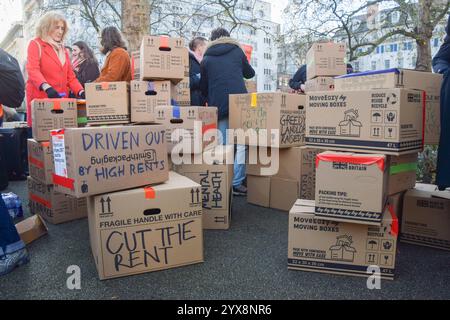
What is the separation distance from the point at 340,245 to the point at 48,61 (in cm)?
265

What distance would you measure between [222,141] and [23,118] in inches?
213

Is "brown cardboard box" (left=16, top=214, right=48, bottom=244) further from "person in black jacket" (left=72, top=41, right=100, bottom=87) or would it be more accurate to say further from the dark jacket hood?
"person in black jacket" (left=72, top=41, right=100, bottom=87)

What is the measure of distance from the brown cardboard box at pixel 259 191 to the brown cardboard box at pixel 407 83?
49.1 inches

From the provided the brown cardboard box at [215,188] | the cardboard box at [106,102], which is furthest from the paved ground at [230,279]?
the cardboard box at [106,102]

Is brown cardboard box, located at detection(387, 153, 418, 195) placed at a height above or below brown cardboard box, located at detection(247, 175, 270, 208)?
above

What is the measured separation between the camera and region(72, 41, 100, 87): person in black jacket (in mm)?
4094

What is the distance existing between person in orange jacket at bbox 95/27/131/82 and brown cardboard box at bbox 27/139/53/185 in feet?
2.52

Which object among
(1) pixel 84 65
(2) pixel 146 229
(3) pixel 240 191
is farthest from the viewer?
(1) pixel 84 65

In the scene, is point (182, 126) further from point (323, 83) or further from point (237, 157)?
point (323, 83)

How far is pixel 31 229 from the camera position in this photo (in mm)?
2287

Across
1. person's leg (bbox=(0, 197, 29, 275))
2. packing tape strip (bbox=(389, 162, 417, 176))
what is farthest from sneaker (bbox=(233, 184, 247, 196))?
person's leg (bbox=(0, 197, 29, 275))

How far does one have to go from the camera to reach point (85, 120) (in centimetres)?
291

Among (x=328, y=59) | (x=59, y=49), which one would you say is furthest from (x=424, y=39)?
(x=59, y=49)
